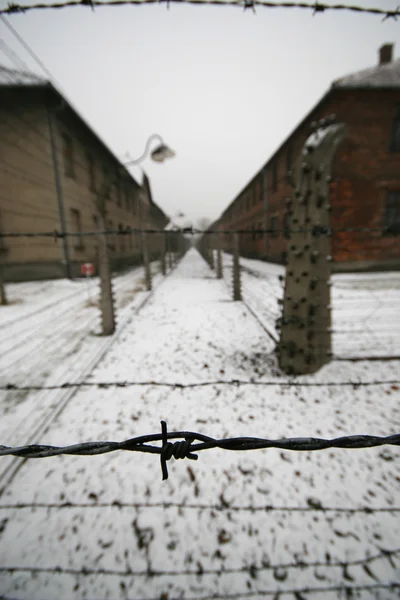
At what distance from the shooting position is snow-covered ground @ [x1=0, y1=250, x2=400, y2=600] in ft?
4.44

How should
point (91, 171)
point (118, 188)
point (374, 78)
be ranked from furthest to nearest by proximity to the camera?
1. point (118, 188)
2. point (91, 171)
3. point (374, 78)

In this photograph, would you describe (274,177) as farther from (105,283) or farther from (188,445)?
(188,445)

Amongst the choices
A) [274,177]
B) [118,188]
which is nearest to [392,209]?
[274,177]

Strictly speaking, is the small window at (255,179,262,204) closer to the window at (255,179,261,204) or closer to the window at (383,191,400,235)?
the window at (255,179,261,204)

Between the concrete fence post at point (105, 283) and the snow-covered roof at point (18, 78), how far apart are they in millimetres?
10016

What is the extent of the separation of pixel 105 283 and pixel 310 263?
3393 mm

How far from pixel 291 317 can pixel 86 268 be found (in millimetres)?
6104

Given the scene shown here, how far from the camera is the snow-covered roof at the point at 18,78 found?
9.05m

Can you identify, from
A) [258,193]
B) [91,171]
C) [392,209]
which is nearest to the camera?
[392,209]

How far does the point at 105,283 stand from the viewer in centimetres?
441

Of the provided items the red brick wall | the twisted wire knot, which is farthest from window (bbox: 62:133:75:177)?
the twisted wire knot

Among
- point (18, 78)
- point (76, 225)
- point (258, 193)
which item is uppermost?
point (18, 78)

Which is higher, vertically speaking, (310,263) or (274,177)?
(274,177)

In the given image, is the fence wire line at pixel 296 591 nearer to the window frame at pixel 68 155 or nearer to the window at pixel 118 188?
the window frame at pixel 68 155
